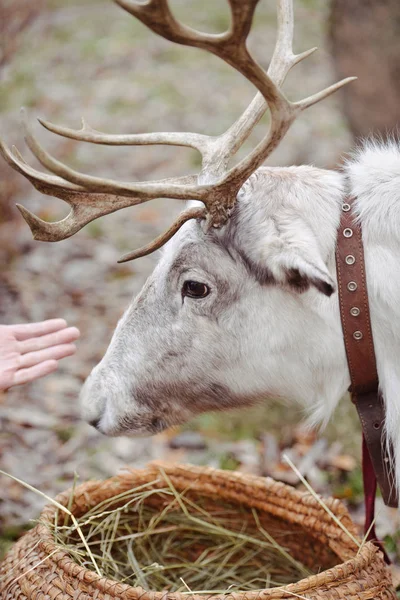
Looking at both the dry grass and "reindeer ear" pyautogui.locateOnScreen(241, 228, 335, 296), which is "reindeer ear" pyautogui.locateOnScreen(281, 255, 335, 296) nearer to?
"reindeer ear" pyautogui.locateOnScreen(241, 228, 335, 296)

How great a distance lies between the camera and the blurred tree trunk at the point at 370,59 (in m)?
6.19

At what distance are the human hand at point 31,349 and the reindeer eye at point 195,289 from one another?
87cm

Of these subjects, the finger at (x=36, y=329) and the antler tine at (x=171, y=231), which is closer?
the antler tine at (x=171, y=231)

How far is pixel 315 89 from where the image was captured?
9852mm

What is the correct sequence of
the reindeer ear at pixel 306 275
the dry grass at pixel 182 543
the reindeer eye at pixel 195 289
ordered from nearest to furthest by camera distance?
the reindeer ear at pixel 306 275
the reindeer eye at pixel 195 289
the dry grass at pixel 182 543

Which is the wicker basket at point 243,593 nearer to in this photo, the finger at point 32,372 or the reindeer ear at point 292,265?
the finger at point 32,372

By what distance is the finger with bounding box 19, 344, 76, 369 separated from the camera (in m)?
3.18

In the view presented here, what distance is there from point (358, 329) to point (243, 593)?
2.84 ft

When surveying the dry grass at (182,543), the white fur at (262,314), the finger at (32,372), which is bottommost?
the dry grass at (182,543)

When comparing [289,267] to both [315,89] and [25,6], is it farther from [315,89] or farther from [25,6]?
[315,89]

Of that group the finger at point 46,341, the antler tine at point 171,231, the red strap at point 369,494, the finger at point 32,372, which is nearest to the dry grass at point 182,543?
the red strap at point 369,494

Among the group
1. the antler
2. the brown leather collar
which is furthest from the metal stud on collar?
the antler

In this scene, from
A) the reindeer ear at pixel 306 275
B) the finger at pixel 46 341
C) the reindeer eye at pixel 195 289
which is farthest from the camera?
the finger at pixel 46 341

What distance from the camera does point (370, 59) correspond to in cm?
631
